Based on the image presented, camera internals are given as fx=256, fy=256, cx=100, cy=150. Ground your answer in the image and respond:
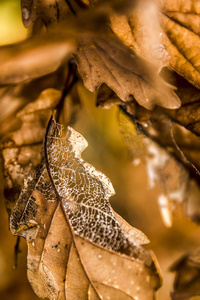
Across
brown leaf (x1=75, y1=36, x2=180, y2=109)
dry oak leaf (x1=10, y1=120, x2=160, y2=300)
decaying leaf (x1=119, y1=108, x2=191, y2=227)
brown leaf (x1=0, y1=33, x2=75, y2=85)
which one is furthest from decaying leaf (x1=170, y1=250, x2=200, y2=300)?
brown leaf (x1=0, y1=33, x2=75, y2=85)

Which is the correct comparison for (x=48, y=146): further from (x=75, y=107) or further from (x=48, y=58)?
(x=48, y=58)

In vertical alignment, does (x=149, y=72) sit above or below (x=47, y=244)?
above

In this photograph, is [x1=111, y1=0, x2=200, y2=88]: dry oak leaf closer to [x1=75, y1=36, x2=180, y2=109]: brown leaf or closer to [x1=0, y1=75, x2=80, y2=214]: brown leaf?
[x1=75, y1=36, x2=180, y2=109]: brown leaf

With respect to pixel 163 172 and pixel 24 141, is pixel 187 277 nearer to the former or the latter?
pixel 163 172

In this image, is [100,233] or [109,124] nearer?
[100,233]

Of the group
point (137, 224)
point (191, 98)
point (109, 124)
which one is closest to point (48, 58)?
point (109, 124)

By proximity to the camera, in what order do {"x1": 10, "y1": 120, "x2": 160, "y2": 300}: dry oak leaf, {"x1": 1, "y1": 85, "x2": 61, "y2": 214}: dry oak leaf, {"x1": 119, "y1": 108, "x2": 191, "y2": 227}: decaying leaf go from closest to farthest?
{"x1": 10, "y1": 120, "x2": 160, "y2": 300}: dry oak leaf, {"x1": 1, "y1": 85, "x2": 61, "y2": 214}: dry oak leaf, {"x1": 119, "y1": 108, "x2": 191, "y2": 227}: decaying leaf
